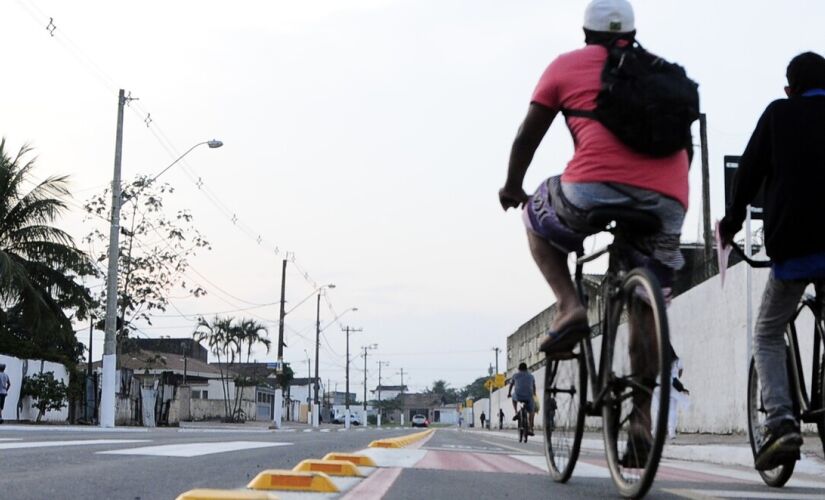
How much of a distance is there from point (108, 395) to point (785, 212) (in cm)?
2121

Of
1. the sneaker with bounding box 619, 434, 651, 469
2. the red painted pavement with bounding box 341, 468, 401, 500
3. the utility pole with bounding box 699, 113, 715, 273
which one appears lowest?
the red painted pavement with bounding box 341, 468, 401, 500

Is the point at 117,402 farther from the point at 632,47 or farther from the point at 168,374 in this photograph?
the point at 632,47

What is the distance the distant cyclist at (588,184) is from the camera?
11.5 feet

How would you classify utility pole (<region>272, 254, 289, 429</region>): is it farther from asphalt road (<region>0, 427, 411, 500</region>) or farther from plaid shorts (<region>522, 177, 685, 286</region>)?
plaid shorts (<region>522, 177, 685, 286</region>)

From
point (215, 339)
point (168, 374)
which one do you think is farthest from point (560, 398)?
point (215, 339)

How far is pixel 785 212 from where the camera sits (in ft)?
13.8

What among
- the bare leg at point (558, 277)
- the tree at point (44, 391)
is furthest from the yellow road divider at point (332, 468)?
the tree at point (44, 391)

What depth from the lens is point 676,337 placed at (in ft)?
58.7

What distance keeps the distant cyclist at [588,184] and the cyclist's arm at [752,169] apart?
928mm

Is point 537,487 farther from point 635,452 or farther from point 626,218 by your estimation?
point 626,218

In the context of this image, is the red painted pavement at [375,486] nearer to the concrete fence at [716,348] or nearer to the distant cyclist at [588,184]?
the distant cyclist at [588,184]

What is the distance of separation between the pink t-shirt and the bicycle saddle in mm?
101

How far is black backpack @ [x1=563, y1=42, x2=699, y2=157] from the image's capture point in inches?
134

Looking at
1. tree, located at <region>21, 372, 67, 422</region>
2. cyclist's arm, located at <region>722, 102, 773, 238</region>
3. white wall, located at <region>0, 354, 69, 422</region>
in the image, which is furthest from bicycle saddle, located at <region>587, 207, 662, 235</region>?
tree, located at <region>21, 372, 67, 422</region>
